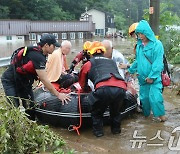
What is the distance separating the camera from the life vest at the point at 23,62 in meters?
5.21

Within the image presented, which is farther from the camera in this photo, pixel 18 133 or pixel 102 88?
pixel 102 88

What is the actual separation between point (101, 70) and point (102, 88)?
13.6 inches

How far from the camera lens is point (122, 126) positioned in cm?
600

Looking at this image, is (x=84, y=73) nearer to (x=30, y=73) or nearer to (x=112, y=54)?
(x=30, y=73)

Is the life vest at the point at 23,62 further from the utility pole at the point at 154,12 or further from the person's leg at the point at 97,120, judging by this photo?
the utility pole at the point at 154,12

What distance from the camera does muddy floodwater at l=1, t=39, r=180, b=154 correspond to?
4.81 m

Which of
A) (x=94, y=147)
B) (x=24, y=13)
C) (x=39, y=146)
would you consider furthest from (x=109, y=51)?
(x=24, y=13)

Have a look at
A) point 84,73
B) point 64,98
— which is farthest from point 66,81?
point 84,73

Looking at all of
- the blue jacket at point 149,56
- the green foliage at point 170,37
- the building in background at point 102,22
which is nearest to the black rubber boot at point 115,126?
the blue jacket at point 149,56

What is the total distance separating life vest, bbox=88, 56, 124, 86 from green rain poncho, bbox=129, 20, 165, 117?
0.83 metres

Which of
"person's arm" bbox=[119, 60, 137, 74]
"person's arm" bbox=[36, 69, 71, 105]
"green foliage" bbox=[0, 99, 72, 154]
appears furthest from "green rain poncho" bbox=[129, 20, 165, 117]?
"green foliage" bbox=[0, 99, 72, 154]

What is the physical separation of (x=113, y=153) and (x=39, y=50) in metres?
1.96

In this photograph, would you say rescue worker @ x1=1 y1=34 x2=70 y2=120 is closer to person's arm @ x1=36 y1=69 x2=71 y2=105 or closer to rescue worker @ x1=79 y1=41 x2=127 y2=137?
person's arm @ x1=36 y1=69 x2=71 y2=105

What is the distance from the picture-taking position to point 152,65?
5.89 m
